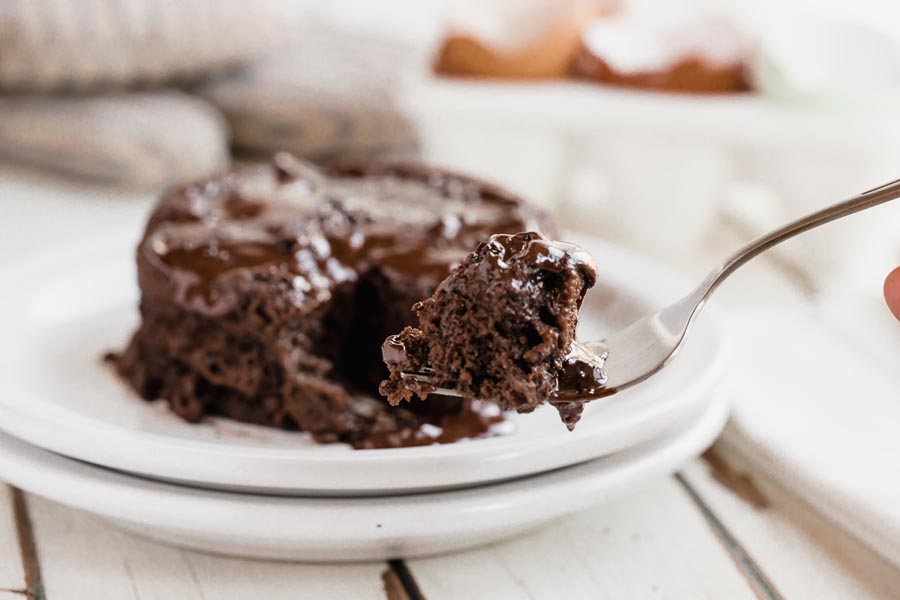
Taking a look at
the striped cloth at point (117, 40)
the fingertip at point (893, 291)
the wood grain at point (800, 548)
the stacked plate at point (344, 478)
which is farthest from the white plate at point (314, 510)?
the striped cloth at point (117, 40)

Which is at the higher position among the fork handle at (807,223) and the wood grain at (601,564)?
the fork handle at (807,223)

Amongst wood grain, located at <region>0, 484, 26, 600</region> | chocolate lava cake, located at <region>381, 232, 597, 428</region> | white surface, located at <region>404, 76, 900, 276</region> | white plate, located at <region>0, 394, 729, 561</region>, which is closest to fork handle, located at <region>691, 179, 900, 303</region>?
chocolate lava cake, located at <region>381, 232, 597, 428</region>

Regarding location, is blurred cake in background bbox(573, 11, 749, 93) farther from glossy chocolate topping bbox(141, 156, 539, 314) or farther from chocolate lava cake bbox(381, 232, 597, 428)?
chocolate lava cake bbox(381, 232, 597, 428)

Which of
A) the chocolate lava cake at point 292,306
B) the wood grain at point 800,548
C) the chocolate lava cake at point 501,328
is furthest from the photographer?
the chocolate lava cake at point 292,306

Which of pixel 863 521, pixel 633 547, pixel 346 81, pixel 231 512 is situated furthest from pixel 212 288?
pixel 346 81

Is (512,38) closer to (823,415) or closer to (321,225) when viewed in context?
(321,225)

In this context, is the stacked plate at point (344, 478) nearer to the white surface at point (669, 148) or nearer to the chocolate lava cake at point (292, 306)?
the chocolate lava cake at point (292, 306)
